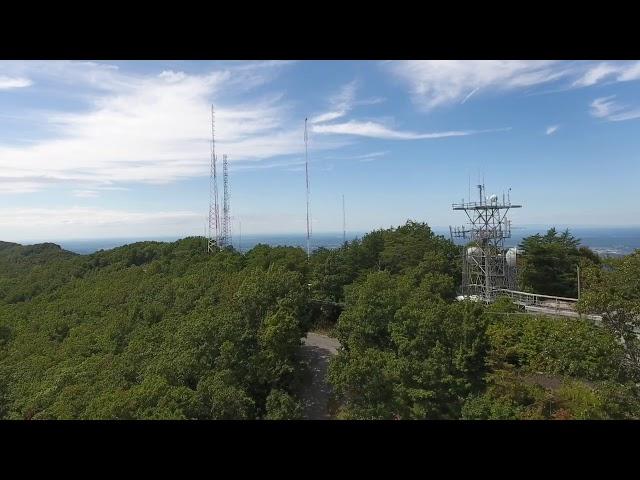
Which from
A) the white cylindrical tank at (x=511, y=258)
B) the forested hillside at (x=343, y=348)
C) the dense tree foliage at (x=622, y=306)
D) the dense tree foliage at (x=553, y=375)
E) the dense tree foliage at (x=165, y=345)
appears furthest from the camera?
the white cylindrical tank at (x=511, y=258)

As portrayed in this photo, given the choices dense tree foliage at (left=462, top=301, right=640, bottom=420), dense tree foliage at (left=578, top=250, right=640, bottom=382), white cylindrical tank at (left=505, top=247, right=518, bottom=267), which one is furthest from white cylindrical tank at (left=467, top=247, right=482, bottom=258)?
dense tree foliage at (left=578, top=250, right=640, bottom=382)

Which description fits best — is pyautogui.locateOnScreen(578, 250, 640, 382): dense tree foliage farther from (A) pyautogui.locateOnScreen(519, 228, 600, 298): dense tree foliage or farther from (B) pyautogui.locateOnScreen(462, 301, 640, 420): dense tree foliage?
Answer: (A) pyautogui.locateOnScreen(519, 228, 600, 298): dense tree foliage

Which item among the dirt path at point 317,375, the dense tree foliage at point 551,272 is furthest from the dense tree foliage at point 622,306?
the dense tree foliage at point 551,272

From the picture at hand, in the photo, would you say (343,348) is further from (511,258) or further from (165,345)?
(511,258)

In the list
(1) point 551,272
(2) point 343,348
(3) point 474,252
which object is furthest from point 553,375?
(1) point 551,272

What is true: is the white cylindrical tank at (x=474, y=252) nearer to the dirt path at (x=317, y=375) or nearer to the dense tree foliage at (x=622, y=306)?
the dirt path at (x=317, y=375)
